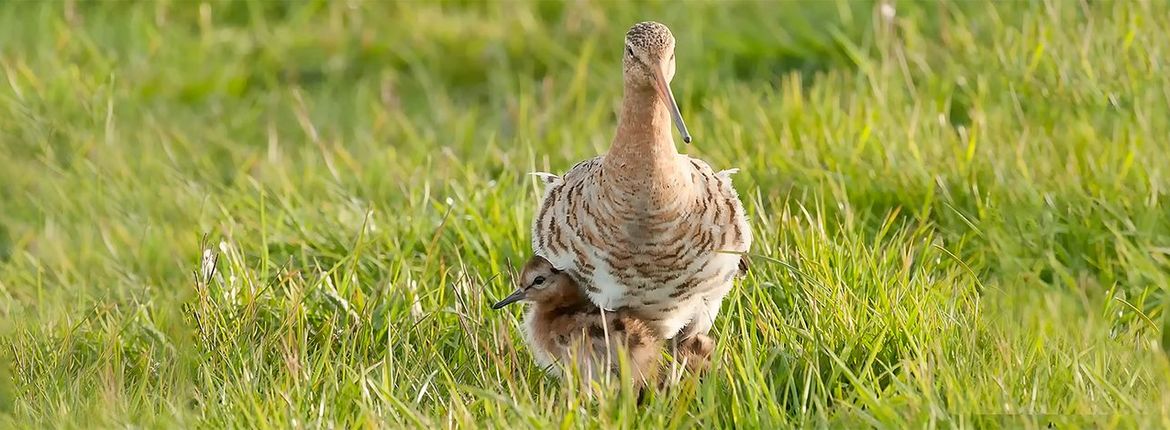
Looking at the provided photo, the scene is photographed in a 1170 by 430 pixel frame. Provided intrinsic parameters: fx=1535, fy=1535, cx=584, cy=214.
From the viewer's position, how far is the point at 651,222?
14.3ft

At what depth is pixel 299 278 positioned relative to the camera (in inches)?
191

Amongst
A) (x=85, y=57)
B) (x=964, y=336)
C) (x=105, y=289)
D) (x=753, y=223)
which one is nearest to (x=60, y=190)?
(x=105, y=289)

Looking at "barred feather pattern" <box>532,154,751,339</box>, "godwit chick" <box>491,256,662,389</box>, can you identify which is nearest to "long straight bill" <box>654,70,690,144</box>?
A: "barred feather pattern" <box>532,154,751,339</box>

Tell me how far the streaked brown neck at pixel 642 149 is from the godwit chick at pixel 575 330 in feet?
1.27

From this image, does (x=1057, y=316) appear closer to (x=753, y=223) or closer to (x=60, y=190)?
(x=753, y=223)

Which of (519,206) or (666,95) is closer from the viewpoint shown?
(666,95)

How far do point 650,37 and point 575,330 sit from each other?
34.7 inches

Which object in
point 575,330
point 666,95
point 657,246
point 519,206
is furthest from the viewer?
point 519,206

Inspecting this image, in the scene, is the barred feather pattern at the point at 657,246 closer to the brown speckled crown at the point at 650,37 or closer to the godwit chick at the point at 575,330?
the godwit chick at the point at 575,330

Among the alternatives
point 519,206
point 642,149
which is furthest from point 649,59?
point 519,206

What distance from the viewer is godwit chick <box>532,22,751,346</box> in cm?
435

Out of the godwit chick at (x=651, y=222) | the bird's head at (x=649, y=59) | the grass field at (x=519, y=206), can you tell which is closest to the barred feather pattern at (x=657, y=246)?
the godwit chick at (x=651, y=222)

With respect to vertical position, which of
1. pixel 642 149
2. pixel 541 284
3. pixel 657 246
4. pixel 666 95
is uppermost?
pixel 666 95

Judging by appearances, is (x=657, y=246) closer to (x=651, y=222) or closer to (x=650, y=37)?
(x=651, y=222)
